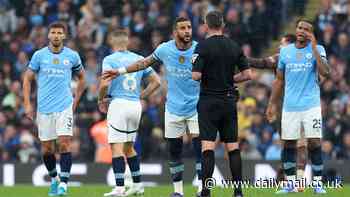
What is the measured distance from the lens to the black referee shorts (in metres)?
16.9

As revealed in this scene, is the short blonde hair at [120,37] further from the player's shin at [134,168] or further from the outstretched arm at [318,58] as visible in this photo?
the outstretched arm at [318,58]

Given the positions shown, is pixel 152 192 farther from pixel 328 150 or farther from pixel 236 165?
pixel 328 150

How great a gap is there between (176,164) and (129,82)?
155 cm

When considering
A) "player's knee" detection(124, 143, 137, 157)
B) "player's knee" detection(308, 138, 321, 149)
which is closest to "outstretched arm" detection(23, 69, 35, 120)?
"player's knee" detection(124, 143, 137, 157)

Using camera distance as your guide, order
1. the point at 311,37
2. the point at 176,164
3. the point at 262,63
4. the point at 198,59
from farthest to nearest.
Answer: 1. the point at 262,63
2. the point at 311,37
3. the point at 176,164
4. the point at 198,59

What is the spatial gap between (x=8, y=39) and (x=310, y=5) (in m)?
7.55

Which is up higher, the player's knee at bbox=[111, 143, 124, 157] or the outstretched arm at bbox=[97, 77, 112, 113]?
the outstretched arm at bbox=[97, 77, 112, 113]

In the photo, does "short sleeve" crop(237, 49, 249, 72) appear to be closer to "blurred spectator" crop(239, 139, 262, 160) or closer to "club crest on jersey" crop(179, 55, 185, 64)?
"club crest on jersey" crop(179, 55, 185, 64)

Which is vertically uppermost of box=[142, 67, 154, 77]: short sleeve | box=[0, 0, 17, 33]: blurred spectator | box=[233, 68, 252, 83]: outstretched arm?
box=[0, 0, 17, 33]: blurred spectator

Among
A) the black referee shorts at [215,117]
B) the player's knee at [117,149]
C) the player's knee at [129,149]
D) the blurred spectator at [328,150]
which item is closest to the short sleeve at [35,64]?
the player's knee at [117,149]

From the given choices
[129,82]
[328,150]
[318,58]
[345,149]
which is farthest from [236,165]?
[345,149]

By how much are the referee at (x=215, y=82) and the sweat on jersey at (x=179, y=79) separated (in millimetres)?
1234

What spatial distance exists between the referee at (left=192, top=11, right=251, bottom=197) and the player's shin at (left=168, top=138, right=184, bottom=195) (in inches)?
50.2

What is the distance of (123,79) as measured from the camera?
18922 millimetres
